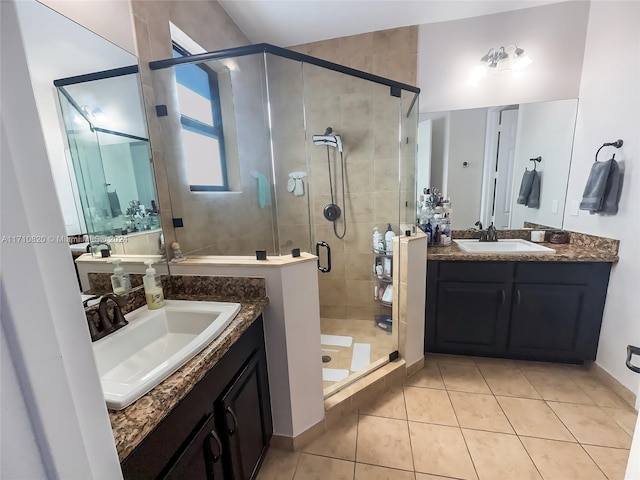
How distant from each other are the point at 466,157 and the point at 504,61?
74cm

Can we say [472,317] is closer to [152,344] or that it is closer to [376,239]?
[376,239]

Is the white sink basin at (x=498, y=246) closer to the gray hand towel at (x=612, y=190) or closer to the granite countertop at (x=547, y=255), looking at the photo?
the granite countertop at (x=547, y=255)

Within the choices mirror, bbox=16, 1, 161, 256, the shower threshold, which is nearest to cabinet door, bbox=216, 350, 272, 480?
the shower threshold

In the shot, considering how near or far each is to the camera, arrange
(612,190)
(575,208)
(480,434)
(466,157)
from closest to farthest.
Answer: (480,434), (612,190), (575,208), (466,157)

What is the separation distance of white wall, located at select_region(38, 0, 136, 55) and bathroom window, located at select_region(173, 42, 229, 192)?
0.82 feet

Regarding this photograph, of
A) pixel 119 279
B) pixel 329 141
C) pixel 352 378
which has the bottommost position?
pixel 352 378

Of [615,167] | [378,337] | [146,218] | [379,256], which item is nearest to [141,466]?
[146,218]

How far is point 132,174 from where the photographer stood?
1216mm

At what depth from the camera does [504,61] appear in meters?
2.09

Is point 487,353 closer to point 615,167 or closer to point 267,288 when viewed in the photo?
point 615,167

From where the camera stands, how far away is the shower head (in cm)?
240

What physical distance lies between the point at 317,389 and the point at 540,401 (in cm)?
144

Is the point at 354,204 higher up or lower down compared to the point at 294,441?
higher up

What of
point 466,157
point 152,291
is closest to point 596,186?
point 466,157
